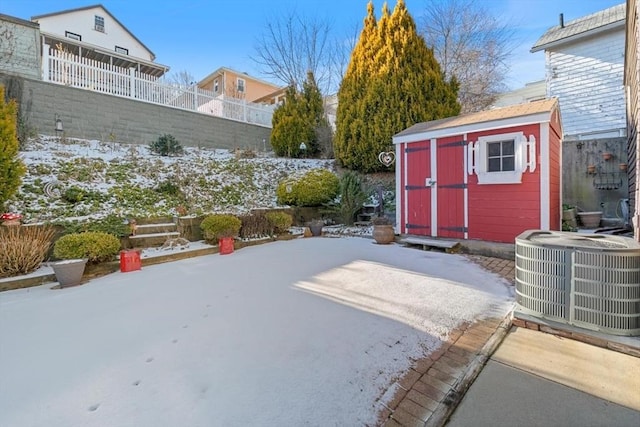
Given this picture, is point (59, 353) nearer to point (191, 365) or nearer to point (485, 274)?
point (191, 365)

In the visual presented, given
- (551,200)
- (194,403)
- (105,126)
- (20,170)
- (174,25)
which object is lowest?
(194,403)

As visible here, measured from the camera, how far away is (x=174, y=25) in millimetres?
13562

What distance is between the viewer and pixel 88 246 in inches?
160

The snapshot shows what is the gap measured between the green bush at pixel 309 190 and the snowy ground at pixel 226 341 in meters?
3.99

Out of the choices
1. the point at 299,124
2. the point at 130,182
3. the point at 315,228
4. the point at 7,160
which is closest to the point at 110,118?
the point at 130,182

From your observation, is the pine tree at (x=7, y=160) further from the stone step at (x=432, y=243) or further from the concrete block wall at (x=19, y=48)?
the stone step at (x=432, y=243)

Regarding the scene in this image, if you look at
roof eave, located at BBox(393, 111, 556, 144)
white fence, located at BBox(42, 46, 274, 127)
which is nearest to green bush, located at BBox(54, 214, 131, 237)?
roof eave, located at BBox(393, 111, 556, 144)

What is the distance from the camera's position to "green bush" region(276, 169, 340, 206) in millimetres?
8031

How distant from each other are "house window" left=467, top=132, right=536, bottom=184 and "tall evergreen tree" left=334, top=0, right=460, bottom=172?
144 inches

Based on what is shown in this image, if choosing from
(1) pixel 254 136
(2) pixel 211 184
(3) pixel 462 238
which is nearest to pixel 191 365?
(3) pixel 462 238

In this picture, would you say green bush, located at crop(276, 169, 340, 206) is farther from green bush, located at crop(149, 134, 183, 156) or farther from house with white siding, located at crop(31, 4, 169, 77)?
house with white siding, located at crop(31, 4, 169, 77)

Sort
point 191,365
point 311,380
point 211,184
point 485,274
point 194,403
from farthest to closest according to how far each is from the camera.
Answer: point 211,184 → point 485,274 → point 191,365 → point 311,380 → point 194,403

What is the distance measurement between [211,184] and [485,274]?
6.48 metres

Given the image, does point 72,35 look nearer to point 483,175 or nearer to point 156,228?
point 156,228
